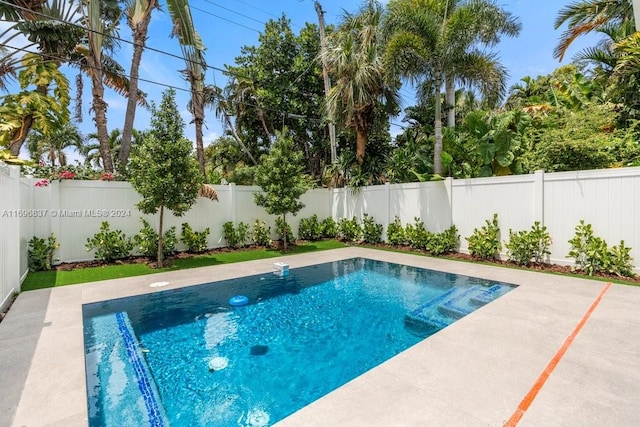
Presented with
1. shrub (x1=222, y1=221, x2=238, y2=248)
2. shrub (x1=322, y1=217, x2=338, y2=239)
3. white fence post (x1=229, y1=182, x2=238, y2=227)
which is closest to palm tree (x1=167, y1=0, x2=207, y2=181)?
white fence post (x1=229, y1=182, x2=238, y2=227)

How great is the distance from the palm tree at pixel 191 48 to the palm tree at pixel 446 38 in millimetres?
6775

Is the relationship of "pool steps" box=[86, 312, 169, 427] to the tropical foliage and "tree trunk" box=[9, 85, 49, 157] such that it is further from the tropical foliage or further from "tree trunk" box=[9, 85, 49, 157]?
"tree trunk" box=[9, 85, 49, 157]

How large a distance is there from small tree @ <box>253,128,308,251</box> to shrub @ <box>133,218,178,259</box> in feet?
10.7

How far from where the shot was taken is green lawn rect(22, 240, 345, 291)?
285 inches

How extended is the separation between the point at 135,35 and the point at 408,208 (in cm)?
1205

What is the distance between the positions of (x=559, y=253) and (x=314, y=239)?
9.00 metres

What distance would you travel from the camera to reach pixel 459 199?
10.4 m

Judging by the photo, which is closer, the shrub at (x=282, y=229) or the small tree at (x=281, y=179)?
the small tree at (x=281, y=179)

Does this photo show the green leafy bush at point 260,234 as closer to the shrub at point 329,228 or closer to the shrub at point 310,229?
the shrub at point 310,229

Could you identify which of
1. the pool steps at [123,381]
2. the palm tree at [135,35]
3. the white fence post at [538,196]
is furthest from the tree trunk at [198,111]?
the white fence post at [538,196]

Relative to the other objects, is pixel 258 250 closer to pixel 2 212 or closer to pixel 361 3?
pixel 2 212

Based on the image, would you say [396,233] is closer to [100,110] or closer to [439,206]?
[439,206]

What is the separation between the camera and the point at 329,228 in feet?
47.4

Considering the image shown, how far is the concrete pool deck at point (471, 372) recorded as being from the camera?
2.69m
